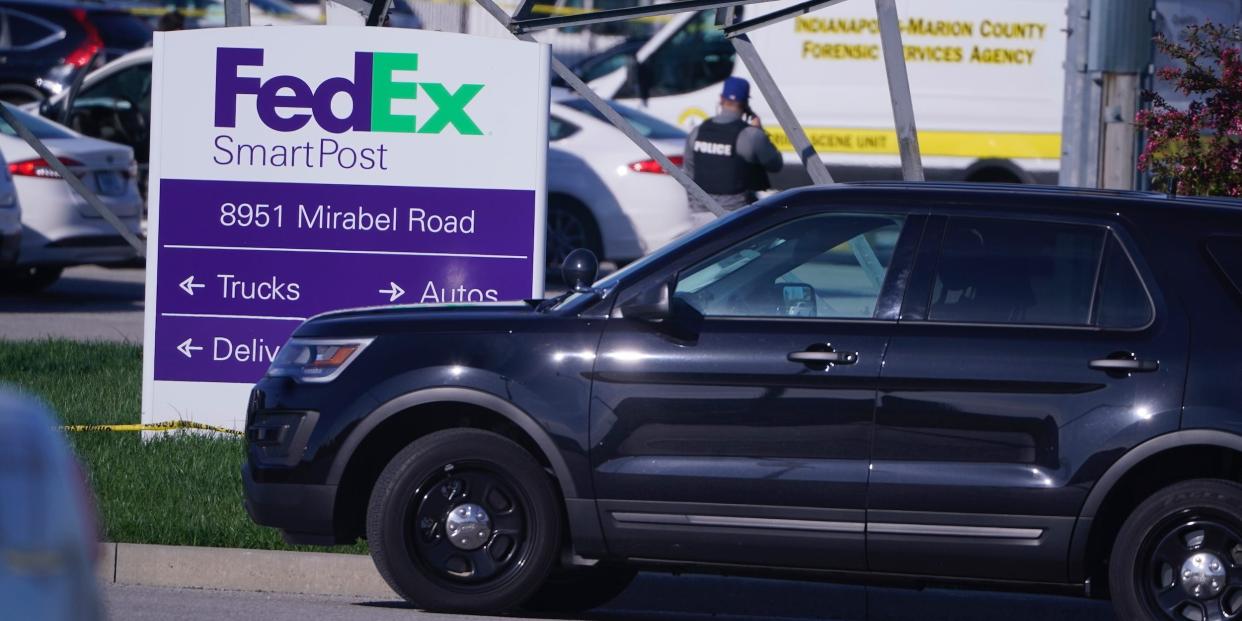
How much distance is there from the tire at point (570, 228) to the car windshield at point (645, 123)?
0.98 meters

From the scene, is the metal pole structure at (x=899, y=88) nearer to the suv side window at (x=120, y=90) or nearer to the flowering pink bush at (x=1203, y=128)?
the flowering pink bush at (x=1203, y=128)

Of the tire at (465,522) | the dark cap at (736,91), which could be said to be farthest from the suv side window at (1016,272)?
the dark cap at (736,91)

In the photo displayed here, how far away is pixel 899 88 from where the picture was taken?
10062 millimetres

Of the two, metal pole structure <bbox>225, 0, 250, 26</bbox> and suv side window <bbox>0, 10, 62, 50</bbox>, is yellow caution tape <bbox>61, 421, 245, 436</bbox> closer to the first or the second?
metal pole structure <bbox>225, 0, 250, 26</bbox>

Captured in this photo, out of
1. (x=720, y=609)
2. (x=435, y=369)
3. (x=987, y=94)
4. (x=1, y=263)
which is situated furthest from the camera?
(x=987, y=94)

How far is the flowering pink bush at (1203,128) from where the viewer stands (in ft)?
30.9

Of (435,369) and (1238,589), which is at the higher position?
(435,369)

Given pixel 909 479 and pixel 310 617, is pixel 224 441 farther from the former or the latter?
pixel 909 479

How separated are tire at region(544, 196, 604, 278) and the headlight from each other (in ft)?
35.5

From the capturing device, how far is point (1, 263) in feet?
49.3

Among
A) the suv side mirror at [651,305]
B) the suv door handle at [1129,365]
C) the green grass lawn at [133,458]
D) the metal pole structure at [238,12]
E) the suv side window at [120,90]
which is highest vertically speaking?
the metal pole structure at [238,12]

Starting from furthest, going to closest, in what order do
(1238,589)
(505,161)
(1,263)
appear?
(1,263), (505,161), (1238,589)

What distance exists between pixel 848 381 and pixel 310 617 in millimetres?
2115

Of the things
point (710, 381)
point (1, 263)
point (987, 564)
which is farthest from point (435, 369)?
point (1, 263)
